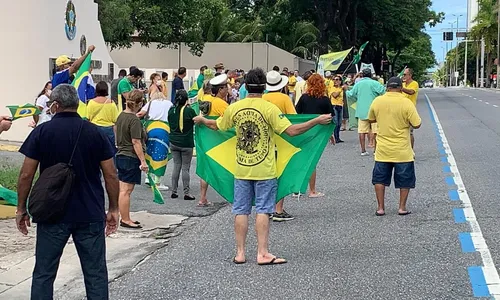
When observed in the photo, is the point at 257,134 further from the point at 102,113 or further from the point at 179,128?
the point at 102,113

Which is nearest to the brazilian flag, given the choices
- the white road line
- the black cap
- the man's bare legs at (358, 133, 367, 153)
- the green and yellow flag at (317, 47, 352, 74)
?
the black cap

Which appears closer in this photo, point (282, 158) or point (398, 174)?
point (282, 158)

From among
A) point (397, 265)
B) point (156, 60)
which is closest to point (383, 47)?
point (156, 60)

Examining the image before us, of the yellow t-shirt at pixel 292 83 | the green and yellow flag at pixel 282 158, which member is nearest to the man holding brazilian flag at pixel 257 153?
the green and yellow flag at pixel 282 158

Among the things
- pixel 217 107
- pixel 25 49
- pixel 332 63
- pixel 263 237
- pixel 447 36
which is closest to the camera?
pixel 263 237

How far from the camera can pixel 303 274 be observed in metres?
6.49

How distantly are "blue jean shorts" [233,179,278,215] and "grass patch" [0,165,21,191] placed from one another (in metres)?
3.84

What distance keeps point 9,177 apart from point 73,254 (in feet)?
10.4

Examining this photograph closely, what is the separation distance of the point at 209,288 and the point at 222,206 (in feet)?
13.8

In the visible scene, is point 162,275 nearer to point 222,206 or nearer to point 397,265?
point 397,265

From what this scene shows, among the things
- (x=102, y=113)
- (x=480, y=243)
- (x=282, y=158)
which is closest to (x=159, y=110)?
(x=102, y=113)

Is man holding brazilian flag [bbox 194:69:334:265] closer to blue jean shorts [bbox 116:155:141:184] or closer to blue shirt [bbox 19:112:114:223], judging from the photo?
blue jean shorts [bbox 116:155:141:184]

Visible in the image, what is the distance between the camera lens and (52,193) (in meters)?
4.69

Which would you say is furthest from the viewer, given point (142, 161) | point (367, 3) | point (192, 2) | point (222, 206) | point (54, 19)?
point (367, 3)
